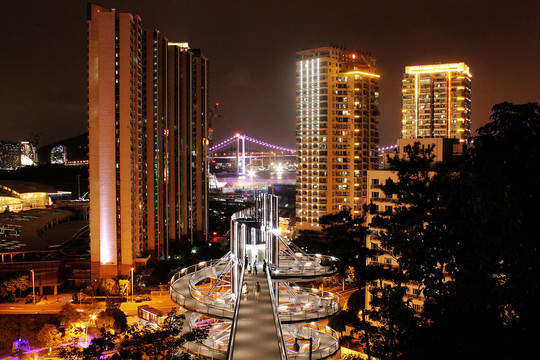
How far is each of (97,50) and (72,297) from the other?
15345 millimetres

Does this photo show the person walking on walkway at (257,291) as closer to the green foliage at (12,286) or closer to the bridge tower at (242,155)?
the green foliage at (12,286)

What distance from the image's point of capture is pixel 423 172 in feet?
35.2

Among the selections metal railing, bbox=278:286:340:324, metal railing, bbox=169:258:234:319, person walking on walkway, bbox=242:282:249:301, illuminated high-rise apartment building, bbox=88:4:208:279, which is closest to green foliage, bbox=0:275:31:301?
illuminated high-rise apartment building, bbox=88:4:208:279

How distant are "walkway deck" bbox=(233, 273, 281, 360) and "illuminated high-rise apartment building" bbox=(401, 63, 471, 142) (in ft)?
A: 164

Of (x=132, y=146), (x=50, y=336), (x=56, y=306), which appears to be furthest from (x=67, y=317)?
(x=132, y=146)

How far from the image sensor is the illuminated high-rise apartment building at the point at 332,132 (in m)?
43.9

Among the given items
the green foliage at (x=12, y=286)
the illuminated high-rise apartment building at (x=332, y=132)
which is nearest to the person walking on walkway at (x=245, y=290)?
the green foliage at (x=12, y=286)

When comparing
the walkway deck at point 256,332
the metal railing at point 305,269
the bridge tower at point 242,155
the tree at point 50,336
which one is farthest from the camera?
the bridge tower at point 242,155

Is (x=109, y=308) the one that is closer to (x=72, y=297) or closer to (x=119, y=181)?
(x=72, y=297)

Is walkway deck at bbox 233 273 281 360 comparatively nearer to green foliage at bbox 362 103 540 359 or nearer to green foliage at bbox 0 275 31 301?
green foliage at bbox 362 103 540 359

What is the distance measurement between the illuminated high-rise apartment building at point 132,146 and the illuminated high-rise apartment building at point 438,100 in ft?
106

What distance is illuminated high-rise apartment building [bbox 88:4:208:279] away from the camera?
27781 millimetres

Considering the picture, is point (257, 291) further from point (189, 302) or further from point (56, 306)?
point (56, 306)

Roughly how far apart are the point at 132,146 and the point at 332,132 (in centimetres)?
2190
